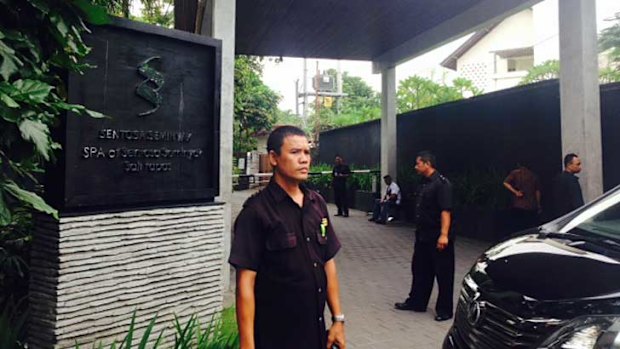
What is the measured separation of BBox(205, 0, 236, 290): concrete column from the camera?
5496 mm

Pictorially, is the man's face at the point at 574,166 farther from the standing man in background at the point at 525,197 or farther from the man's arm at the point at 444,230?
the man's arm at the point at 444,230

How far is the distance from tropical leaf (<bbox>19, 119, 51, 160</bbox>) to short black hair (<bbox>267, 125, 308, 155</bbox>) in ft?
3.35

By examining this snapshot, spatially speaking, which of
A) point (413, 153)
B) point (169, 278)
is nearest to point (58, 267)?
point (169, 278)

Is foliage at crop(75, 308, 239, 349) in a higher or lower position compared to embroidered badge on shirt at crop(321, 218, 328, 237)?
lower

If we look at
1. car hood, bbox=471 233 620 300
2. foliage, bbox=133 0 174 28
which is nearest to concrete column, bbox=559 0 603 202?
car hood, bbox=471 233 620 300

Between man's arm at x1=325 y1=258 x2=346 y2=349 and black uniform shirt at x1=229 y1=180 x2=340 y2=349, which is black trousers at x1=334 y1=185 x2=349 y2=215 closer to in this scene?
man's arm at x1=325 y1=258 x2=346 y2=349

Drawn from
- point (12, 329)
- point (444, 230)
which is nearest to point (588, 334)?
point (444, 230)

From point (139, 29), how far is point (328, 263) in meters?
2.38

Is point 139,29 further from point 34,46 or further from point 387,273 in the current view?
point 387,273

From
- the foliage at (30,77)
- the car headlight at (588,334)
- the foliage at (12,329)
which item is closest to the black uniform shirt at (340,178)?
the foliage at (12,329)

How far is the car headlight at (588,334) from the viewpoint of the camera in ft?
6.00

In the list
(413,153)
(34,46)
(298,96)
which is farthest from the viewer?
(298,96)

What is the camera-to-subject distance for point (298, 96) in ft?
162

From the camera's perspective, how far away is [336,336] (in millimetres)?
2312
